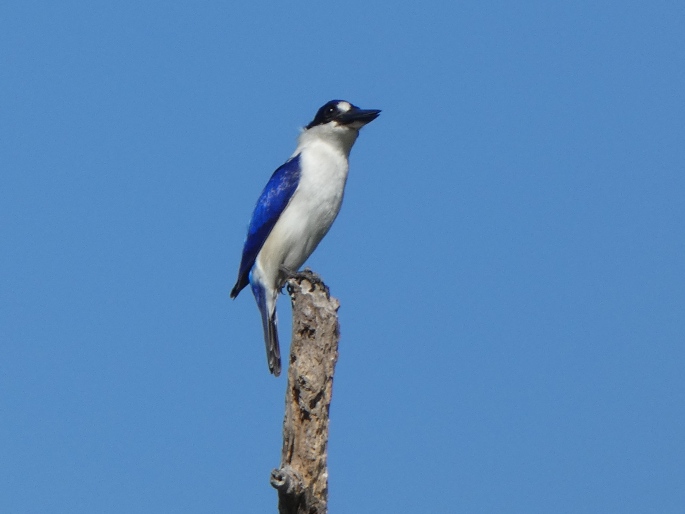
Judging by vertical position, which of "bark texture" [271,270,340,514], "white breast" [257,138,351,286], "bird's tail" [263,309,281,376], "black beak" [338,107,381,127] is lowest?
"bark texture" [271,270,340,514]

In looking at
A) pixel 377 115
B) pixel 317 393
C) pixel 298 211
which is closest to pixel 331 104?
pixel 377 115

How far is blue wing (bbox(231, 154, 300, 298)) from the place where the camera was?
10852 mm

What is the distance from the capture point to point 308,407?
325 inches

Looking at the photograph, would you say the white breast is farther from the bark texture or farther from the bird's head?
the bark texture

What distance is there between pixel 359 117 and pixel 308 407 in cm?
371

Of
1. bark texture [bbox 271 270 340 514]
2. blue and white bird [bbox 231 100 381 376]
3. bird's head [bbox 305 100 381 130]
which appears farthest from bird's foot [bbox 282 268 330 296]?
bird's head [bbox 305 100 381 130]

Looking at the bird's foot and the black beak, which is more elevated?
the black beak

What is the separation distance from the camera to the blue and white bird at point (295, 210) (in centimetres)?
1077

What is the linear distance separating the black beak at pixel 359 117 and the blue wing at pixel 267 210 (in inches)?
22.3

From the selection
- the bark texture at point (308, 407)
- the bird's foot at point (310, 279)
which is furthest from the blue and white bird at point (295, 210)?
the bark texture at point (308, 407)

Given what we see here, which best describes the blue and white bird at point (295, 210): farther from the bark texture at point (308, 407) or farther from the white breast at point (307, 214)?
the bark texture at point (308, 407)

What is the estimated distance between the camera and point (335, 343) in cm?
848

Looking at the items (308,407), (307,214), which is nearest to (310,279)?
(307,214)

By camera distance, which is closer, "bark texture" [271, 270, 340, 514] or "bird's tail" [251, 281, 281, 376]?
"bark texture" [271, 270, 340, 514]
